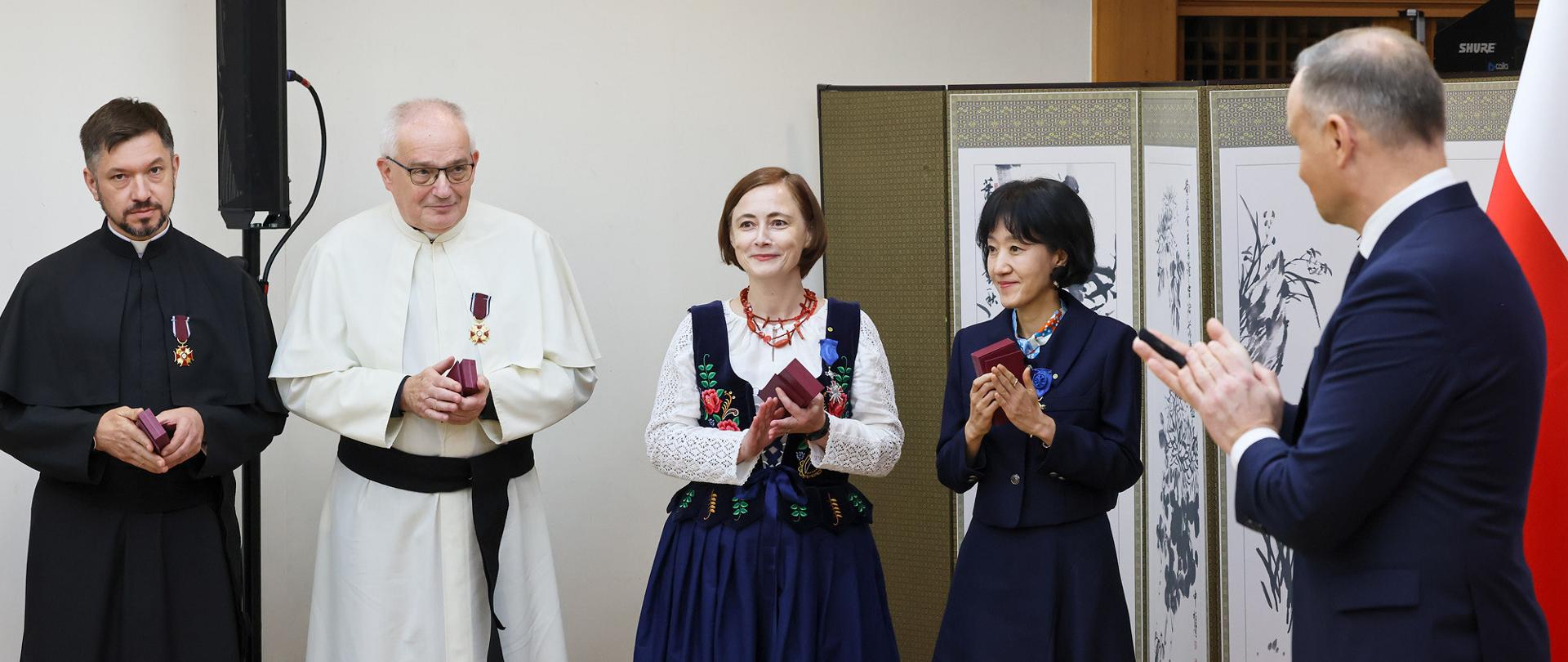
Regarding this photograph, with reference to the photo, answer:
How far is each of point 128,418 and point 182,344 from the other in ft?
0.88

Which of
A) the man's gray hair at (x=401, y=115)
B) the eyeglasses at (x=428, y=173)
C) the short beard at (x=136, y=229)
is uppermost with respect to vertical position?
the man's gray hair at (x=401, y=115)

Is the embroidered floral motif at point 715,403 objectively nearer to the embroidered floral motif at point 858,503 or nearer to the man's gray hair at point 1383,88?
the embroidered floral motif at point 858,503

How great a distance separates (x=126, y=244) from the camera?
3.30m

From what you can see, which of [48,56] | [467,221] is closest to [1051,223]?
[467,221]

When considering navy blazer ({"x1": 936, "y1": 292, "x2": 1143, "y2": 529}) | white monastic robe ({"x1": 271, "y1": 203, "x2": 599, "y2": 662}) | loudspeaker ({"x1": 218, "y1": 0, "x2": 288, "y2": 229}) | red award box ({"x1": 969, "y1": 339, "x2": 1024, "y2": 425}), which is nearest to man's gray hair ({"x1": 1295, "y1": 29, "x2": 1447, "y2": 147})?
red award box ({"x1": 969, "y1": 339, "x2": 1024, "y2": 425})

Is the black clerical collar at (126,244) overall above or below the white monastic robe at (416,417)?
above

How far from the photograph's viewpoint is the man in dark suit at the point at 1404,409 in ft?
6.13

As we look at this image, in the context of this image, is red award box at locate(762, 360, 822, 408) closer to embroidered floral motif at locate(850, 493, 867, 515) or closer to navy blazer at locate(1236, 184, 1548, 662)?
embroidered floral motif at locate(850, 493, 867, 515)

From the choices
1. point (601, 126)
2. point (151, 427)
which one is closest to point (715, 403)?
point (151, 427)

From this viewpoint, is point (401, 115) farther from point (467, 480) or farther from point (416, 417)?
point (467, 480)

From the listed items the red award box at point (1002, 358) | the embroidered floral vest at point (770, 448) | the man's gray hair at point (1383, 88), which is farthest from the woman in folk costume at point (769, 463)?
the man's gray hair at point (1383, 88)

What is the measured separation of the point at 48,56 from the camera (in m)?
4.03

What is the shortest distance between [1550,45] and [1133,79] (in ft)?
6.67

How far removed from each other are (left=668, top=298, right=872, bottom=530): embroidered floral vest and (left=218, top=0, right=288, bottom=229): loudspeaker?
1.38 m
